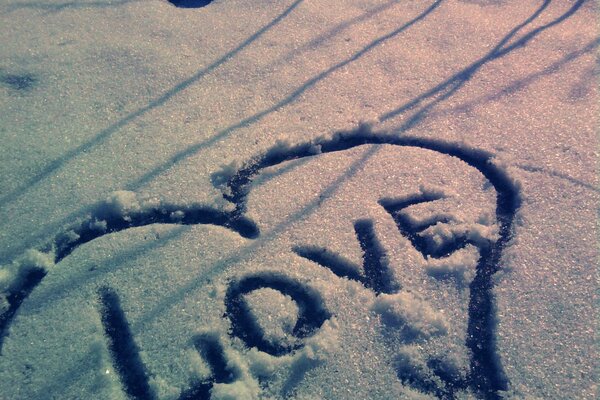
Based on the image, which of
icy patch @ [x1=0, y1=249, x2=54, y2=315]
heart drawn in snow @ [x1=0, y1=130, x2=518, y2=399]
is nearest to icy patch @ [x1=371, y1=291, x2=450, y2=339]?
heart drawn in snow @ [x1=0, y1=130, x2=518, y2=399]

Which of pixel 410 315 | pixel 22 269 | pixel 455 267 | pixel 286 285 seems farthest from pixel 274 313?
pixel 22 269

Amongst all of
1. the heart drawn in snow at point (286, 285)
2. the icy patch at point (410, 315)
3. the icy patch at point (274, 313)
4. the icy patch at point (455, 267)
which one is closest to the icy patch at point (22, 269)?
the heart drawn in snow at point (286, 285)

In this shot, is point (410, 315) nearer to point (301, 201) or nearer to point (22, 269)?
point (301, 201)

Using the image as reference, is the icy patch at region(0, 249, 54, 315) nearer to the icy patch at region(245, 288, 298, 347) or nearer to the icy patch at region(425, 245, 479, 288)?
the icy patch at region(245, 288, 298, 347)

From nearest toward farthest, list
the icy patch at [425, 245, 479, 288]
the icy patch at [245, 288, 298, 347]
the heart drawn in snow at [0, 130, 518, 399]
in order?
the heart drawn in snow at [0, 130, 518, 399], the icy patch at [245, 288, 298, 347], the icy patch at [425, 245, 479, 288]

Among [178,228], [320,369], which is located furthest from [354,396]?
[178,228]

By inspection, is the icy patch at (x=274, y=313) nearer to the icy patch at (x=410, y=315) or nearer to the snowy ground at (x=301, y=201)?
the snowy ground at (x=301, y=201)

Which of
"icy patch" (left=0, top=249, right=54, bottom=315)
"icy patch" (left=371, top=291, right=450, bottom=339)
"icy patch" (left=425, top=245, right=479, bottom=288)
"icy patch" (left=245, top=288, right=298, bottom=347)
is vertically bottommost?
"icy patch" (left=0, top=249, right=54, bottom=315)

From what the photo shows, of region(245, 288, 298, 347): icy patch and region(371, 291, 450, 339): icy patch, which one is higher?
region(371, 291, 450, 339): icy patch
